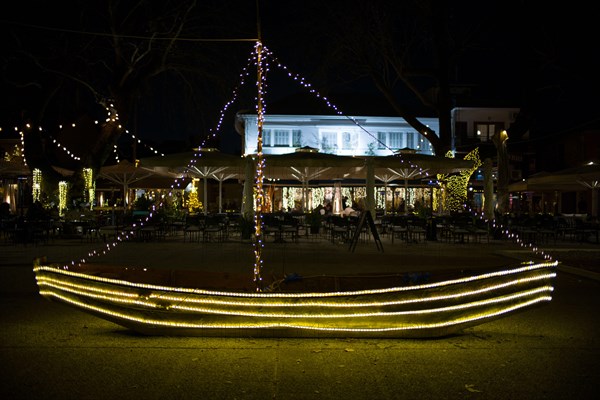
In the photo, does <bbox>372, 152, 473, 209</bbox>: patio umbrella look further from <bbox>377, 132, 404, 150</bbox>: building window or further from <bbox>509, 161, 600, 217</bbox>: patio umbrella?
<bbox>377, 132, 404, 150</bbox>: building window

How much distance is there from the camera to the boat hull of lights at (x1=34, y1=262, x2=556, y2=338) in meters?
6.24

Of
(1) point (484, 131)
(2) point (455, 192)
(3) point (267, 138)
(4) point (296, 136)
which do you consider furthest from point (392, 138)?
(2) point (455, 192)

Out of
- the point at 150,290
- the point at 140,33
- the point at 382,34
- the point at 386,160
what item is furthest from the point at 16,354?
the point at 382,34

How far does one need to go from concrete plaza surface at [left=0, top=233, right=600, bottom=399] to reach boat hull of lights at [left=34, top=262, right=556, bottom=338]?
20 centimetres

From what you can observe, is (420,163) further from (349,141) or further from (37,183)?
(349,141)

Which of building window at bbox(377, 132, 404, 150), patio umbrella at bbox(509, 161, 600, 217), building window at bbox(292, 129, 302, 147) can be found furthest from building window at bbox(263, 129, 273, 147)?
patio umbrella at bbox(509, 161, 600, 217)

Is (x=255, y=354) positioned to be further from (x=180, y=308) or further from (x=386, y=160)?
(x=386, y=160)

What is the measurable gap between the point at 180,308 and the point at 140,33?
1881cm

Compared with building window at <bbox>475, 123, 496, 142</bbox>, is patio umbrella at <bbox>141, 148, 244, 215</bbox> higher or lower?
lower

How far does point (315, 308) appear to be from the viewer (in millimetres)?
6227

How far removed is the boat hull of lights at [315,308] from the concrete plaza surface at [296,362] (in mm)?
203

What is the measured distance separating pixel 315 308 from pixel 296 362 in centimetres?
75

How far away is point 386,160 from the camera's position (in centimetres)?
1847

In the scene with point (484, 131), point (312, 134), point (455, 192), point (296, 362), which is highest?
point (484, 131)
